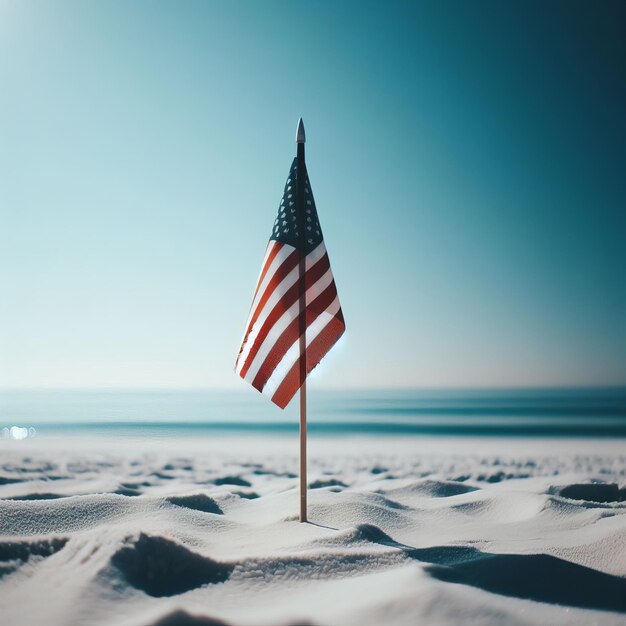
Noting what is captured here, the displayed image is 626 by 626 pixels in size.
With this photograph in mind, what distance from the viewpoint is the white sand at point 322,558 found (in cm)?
194

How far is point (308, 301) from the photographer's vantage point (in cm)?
358

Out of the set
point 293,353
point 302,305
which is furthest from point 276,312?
point 293,353

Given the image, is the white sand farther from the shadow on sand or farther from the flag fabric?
A: the flag fabric

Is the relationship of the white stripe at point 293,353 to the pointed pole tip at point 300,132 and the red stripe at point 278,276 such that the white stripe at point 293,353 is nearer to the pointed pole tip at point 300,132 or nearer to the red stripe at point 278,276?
the red stripe at point 278,276

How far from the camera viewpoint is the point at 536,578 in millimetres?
2311

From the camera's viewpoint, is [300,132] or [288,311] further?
[300,132]

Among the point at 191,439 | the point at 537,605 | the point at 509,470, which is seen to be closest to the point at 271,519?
the point at 537,605

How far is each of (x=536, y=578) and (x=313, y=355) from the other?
1.99 m

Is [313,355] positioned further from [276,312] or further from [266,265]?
[266,265]

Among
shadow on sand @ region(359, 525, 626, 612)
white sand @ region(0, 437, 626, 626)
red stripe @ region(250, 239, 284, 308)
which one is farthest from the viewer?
red stripe @ region(250, 239, 284, 308)

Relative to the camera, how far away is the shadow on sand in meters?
2.13

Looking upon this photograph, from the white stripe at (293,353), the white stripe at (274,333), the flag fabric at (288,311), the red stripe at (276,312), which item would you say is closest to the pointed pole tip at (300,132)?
the flag fabric at (288,311)

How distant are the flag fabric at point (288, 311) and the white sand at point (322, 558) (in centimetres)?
111

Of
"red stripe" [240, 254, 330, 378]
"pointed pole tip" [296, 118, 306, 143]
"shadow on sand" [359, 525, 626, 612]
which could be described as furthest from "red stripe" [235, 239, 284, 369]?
"shadow on sand" [359, 525, 626, 612]
